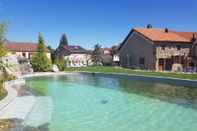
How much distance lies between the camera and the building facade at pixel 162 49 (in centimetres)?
3719

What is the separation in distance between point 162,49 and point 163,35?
8.12 ft

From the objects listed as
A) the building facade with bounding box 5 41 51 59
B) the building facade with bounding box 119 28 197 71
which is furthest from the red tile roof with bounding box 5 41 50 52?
the building facade with bounding box 119 28 197 71

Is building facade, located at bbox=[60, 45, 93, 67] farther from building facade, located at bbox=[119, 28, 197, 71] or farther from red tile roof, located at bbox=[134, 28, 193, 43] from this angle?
red tile roof, located at bbox=[134, 28, 193, 43]

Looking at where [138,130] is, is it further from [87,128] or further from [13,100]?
[13,100]

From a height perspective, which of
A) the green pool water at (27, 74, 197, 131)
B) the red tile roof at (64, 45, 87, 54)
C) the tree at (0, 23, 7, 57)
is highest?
the red tile roof at (64, 45, 87, 54)

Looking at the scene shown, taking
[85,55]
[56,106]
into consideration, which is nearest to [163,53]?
[56,106]

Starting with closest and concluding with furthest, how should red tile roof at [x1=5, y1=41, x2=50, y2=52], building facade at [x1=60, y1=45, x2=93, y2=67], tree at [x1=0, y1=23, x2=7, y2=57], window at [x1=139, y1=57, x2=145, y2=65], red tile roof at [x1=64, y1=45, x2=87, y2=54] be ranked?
tree at [x1=0, y1=23, x2=7, y2=57], window at [x1=139, y1=57, x2=145, y2=65], red tile roof at [x1=5, y1=41, x2=50, y2=52], building facade at [x1=60, y1=45, x2=93, y2=67], red tile roof at [x1=64, y1=45, x2=87, y2=54]

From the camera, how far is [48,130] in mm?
9953

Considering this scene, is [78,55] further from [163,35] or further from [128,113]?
[128,113]

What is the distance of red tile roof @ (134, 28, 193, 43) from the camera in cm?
3737

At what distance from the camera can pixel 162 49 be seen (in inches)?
1469

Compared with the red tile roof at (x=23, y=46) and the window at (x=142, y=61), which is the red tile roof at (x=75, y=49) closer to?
the red tile roof at (x=23, y=46)

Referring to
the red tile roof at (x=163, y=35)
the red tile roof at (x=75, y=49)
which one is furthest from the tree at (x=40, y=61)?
the red tile roof at (x=75, y=49)

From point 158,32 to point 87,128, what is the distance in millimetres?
31347
